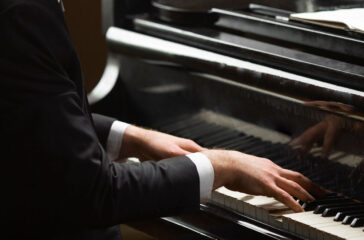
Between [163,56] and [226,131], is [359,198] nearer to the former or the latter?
[226,131]

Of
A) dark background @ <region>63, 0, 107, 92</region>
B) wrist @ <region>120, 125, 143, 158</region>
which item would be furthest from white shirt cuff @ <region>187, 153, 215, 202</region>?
dark background @ <region>63, 0, 107, 92</region>

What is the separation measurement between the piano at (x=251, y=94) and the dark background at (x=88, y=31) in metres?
0.73

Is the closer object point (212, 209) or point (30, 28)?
point (30, 28)

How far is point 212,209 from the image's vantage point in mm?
1979

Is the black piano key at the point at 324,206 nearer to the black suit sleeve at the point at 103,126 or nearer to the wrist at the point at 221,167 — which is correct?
the wrist at the point at 221,167

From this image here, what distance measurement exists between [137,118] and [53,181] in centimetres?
95

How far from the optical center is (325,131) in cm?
190

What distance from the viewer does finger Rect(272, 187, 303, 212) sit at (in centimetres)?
175

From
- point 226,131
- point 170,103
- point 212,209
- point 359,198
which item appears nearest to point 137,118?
point 170,103

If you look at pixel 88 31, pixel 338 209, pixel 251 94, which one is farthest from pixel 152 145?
pixel 88 31

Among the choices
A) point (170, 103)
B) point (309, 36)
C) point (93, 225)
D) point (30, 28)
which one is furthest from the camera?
point (170, 103)

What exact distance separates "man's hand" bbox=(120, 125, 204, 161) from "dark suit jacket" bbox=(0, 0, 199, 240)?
288 millimetres

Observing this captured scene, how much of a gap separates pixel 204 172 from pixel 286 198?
0.19 metres

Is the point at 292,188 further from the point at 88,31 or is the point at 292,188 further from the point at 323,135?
the point at 88,31
